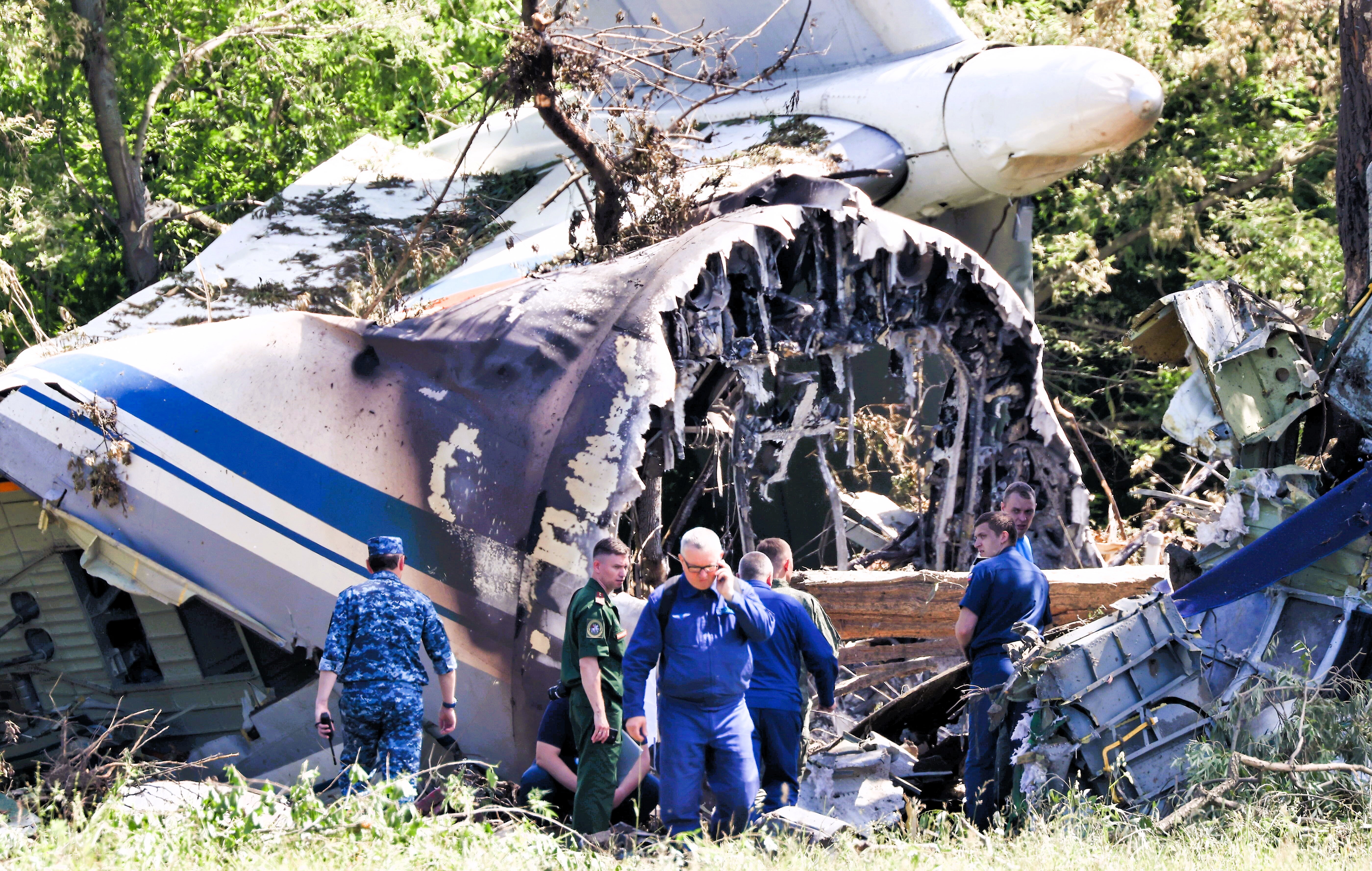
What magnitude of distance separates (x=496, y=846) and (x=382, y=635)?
1251 mm

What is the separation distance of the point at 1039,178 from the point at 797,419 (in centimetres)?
427

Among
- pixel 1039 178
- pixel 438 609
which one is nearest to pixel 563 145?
pixel 1039 178

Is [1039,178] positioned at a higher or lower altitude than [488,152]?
lower

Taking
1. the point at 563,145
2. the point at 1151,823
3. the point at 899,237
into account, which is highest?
the point at 563,145

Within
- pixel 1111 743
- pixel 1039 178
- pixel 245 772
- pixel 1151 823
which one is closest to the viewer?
pixel 1151 823

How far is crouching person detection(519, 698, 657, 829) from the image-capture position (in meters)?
6.09

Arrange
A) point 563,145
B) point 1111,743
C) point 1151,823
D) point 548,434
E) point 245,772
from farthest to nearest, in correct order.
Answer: point 563,145 < point 245,772 < point 548,434 < point 1111,743 < point 1151,823

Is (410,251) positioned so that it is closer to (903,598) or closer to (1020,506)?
(903,598)

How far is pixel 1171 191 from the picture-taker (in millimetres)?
14891

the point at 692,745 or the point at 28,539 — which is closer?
the point at 692,745

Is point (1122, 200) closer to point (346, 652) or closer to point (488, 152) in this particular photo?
point (488, 152)

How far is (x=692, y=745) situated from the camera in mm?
5562

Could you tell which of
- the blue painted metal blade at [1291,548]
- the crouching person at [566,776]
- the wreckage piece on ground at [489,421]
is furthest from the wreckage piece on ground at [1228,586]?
the wreckage piece on ground at [489,421]

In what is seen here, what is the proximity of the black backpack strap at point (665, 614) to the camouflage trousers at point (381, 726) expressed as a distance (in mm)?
1120
